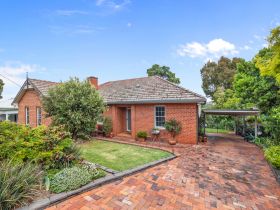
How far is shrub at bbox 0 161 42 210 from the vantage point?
359 centimetres

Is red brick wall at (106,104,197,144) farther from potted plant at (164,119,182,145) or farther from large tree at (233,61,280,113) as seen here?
large tree at (233,61,280,113)

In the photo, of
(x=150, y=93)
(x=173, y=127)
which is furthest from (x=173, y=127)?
(x=150, y=93)

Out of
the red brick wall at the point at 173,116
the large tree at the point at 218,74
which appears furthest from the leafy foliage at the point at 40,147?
the large tree at the point at 218,74

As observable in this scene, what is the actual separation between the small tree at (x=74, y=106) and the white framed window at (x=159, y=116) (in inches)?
182

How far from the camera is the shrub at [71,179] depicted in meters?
4.48

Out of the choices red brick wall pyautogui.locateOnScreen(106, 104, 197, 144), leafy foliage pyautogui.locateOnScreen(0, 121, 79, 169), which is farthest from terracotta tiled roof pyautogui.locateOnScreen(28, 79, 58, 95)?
leafy foliage pyautogui.locateOnScreen(0, 121, 79, 169)

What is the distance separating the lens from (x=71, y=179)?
4695mm

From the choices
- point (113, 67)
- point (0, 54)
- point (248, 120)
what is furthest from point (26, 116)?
point (248, 120)

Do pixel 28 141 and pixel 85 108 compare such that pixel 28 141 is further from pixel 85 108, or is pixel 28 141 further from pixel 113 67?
pixel 113 67

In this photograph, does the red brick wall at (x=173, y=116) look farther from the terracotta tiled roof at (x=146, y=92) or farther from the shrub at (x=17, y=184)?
the shrub at (x=17, y=184)

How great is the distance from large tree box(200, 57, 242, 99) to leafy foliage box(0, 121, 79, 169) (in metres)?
28.4

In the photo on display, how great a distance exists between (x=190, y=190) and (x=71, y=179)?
3.44 m

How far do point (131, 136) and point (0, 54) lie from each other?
13.5 meters

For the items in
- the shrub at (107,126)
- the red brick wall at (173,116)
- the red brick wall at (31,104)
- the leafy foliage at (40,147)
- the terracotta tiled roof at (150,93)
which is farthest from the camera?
the red brick wall at (31,104)
